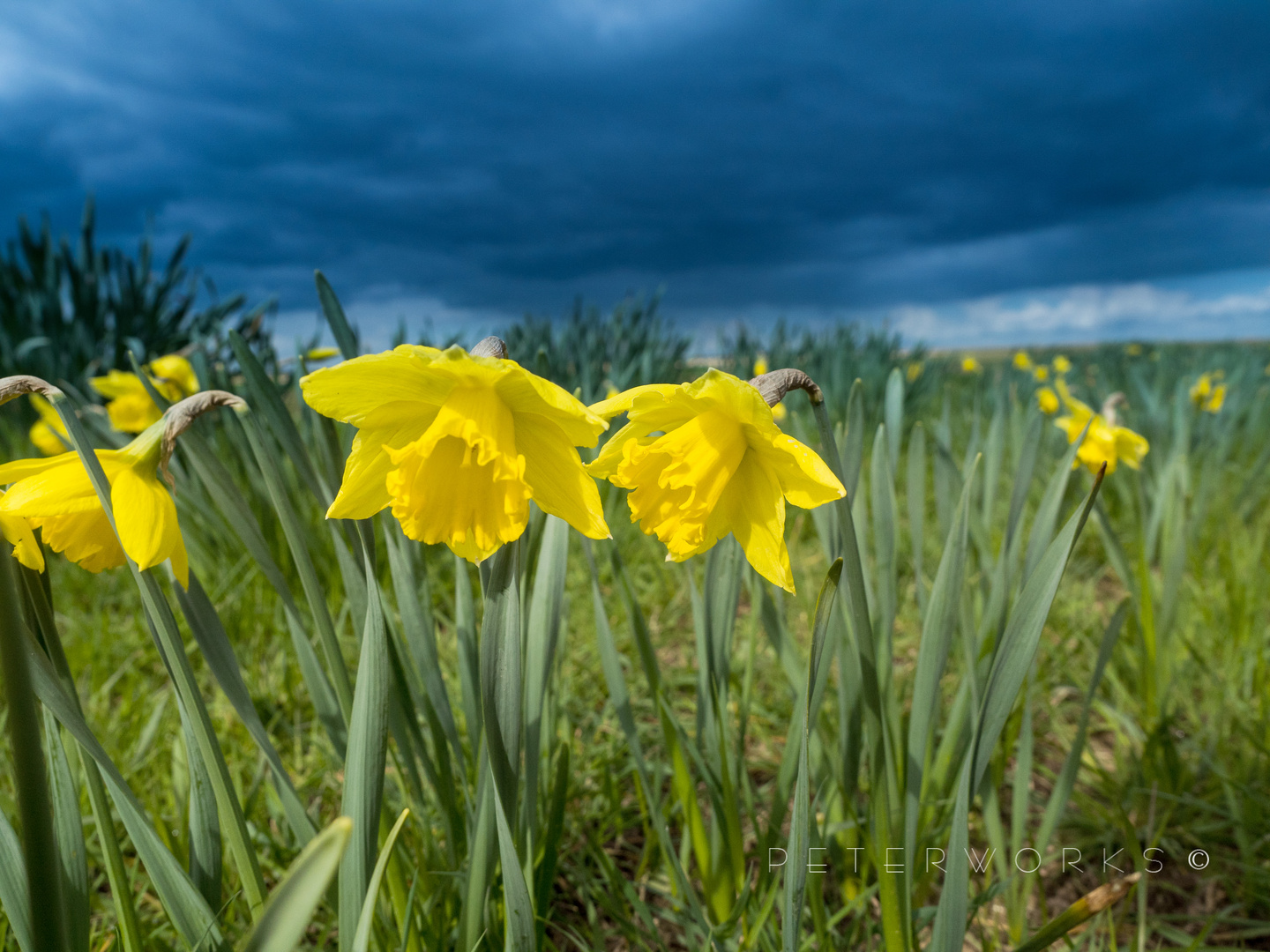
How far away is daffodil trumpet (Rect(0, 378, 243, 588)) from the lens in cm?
76

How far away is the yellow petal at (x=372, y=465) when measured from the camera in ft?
2.39

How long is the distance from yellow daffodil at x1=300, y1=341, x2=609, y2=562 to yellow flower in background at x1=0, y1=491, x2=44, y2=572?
11.8 inches

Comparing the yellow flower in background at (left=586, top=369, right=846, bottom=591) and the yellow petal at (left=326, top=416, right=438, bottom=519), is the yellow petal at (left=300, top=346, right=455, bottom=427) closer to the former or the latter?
the yellow petal at (left=326, top=416, right=438, bottom=519)

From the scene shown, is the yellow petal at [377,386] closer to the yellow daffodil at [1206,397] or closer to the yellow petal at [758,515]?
the yellow petal at [758,515]

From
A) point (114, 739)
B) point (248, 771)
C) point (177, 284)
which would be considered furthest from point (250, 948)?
point (177, 284)

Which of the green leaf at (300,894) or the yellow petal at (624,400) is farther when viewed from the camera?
the yellow petal at (624,400)

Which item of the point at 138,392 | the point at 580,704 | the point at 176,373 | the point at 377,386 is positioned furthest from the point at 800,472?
the point at 138,392

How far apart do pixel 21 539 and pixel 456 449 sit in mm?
425

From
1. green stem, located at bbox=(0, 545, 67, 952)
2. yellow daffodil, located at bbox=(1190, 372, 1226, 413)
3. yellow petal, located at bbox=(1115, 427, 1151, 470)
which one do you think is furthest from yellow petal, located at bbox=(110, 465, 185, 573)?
yellow daffodil, located at bbox=(1190, 372, 1226, 413)

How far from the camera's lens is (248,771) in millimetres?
1618

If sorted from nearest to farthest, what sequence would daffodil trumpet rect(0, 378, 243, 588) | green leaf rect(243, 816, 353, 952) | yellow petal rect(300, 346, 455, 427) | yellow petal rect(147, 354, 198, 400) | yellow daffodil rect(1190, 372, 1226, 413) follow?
1. green leaf rect(243, 816, 353, 952)
2. yellow petal rect(300, 346, 455, 427)
3. daffodil trumpet rect(0, 378, 243, 588)
4. yellow petal rect(147, 354, 198, 400)
5. yellow daffodil rect(1190, 372, 1226, 413)

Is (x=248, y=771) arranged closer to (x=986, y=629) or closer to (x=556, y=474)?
(x=556, y=474)

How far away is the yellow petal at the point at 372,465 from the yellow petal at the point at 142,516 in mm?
205

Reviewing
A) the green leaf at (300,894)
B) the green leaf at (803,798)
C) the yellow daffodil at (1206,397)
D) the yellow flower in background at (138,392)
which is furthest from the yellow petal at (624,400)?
the yellow daffodil at (1206,397)
